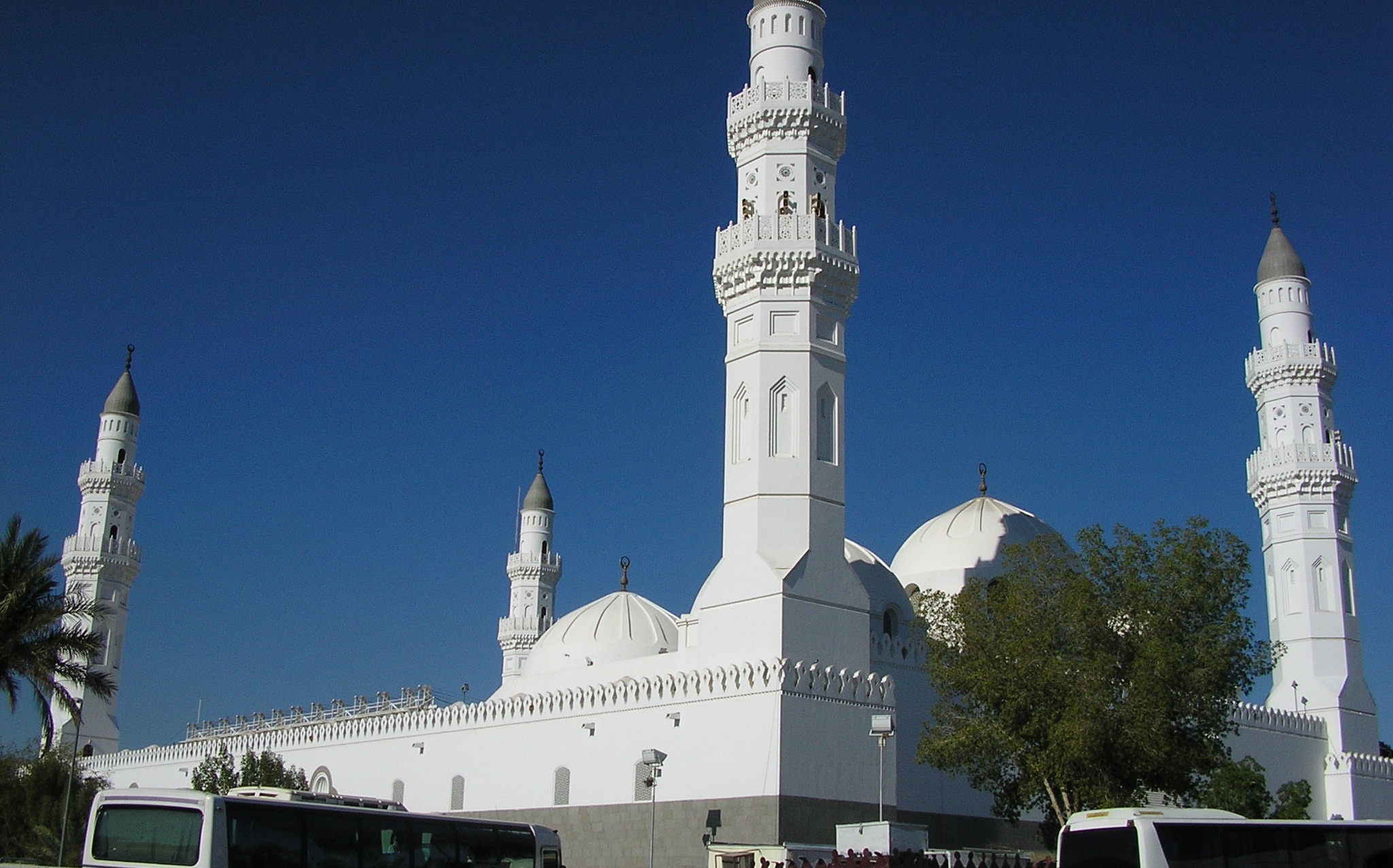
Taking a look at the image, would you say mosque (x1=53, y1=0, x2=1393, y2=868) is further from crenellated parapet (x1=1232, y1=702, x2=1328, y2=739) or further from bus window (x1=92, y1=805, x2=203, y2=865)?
bus window (x1=92, y1=805, x2=203, y2=865)

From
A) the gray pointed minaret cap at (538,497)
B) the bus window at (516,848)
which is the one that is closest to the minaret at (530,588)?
the gray pointed minaret cap at (538,497)

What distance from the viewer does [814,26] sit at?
3350 cm

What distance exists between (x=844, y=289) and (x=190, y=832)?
20000mm

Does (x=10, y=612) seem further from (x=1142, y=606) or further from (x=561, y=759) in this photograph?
(x=1142, y=606)

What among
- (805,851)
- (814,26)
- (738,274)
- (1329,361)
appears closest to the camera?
(805,851)

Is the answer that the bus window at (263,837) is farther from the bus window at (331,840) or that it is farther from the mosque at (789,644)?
the mosque at (789,644)

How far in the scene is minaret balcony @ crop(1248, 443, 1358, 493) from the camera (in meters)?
43.0

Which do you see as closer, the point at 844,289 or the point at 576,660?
the point at 844,289

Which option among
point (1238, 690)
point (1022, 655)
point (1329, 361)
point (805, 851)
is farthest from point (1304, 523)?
point (805, 851)

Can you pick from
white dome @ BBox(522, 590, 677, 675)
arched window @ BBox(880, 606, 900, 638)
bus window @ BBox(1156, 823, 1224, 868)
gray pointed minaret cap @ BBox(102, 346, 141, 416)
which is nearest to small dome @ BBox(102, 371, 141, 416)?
gray pointed minaret cap @ BBox(102, 346, 141, 416)

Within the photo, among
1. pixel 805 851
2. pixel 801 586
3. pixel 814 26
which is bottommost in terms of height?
pixel 805 851

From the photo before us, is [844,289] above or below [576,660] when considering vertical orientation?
above

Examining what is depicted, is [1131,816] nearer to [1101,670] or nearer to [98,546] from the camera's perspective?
[1101,670]

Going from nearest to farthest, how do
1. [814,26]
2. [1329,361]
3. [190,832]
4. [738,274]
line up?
[190,832]
[738,274]
[814,26]
[1329,361]
